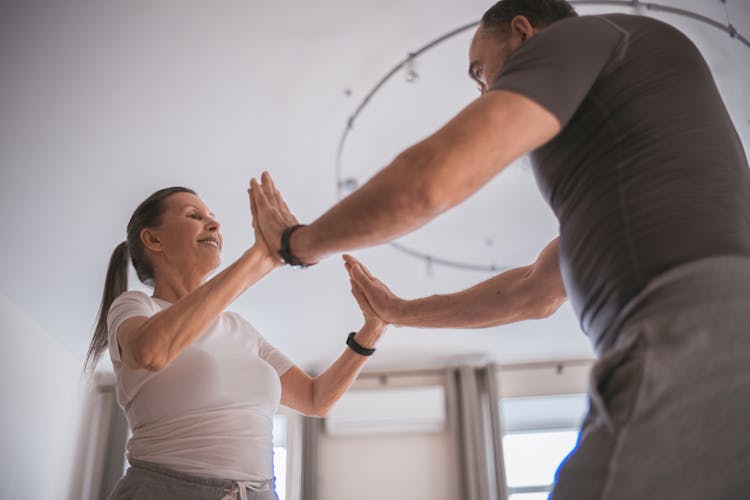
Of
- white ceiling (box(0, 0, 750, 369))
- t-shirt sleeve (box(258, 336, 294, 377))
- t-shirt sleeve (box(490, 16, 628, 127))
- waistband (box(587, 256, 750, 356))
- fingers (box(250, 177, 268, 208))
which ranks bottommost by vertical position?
waistband (box(587, 256, 750, 356))

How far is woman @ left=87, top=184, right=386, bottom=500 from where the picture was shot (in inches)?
53.1

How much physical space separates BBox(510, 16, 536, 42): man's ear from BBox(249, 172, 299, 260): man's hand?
522 mm

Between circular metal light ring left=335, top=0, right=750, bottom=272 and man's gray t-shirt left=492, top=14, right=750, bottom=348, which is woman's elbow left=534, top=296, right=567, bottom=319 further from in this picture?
circular metal light ring left=335, top=0, right=750, bottom=272

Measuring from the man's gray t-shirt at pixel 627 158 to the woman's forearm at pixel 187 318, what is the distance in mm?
609

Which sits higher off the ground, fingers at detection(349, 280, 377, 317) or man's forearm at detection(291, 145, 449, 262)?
fingers at detection(349, 280, 377, 317)

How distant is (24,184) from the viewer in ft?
12.0

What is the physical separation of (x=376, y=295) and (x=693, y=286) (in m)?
1.03

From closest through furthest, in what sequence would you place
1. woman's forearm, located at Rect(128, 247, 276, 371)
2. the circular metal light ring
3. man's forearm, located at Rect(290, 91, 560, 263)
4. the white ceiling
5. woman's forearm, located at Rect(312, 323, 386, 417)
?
man's forearm, located at Rect(290, 91, 560, 263)
woman's forearm, located at Rect(128, 247, 276, 371)
woman's forearm, located at Rect(312, 323, 386, 417)
the circular metal light ring
the white ceiling

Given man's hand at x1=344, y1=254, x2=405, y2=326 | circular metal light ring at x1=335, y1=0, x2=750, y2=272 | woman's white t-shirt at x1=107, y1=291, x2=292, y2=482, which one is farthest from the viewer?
circular metal light ring at x1=335, y1=0, x2=750, y2=272

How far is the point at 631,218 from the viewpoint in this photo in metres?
0.88

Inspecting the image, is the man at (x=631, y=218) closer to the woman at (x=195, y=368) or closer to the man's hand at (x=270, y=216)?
the man's hand at (x=270, y=216)

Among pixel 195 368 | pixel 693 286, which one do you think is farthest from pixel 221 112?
pixel 693 286

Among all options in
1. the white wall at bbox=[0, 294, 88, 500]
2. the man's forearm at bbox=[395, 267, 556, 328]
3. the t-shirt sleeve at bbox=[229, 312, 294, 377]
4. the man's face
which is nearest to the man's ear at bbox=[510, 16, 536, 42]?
the man's face

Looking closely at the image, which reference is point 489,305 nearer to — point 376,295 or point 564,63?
point 376,295
